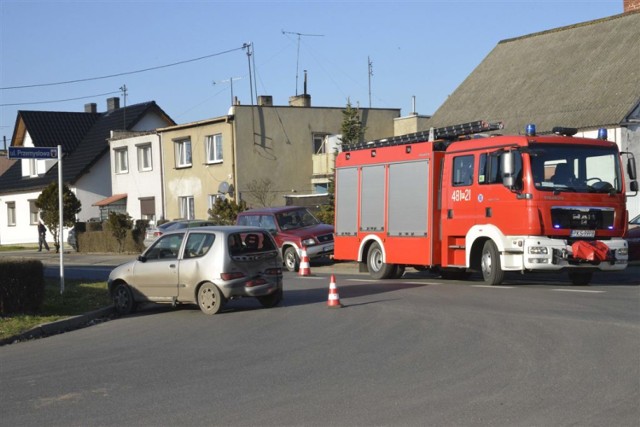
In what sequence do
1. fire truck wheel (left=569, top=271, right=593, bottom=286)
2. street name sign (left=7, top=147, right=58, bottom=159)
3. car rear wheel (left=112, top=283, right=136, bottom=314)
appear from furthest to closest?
fire truck wheel (left=569, top=271, right=593, bottom=286), street name sign (left=7, top=147, right=58, bottom=159), car rear wheel (left=112, top=283, right=136, bottom=314)

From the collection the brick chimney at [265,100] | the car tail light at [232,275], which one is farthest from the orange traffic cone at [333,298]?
the brick chimney at [265,100]

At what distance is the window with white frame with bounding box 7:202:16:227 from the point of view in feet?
199

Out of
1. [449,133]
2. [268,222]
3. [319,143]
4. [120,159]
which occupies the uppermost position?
[319,143]

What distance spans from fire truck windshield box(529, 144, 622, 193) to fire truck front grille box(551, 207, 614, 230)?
0.39m

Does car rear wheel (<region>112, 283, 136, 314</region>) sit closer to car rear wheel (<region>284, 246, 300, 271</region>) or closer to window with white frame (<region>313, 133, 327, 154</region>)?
car rear wheel (<region>284, 246, 300, 271</region>)

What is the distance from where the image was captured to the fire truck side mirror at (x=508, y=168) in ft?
56.2

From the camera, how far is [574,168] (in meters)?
17.6

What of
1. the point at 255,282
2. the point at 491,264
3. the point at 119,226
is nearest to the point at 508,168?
the point at 491,264

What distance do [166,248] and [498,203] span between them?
21.5ft

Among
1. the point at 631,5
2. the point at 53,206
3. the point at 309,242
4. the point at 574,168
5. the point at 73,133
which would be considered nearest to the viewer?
the point at 574,168

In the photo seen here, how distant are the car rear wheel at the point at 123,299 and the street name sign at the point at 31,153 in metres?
3.24

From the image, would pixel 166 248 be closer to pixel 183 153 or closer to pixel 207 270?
pixel 207 270

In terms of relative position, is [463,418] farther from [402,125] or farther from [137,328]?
[402,125]

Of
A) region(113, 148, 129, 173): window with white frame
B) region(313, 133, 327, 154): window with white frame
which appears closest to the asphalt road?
region(313, 133, 327, 154): window with white frame
